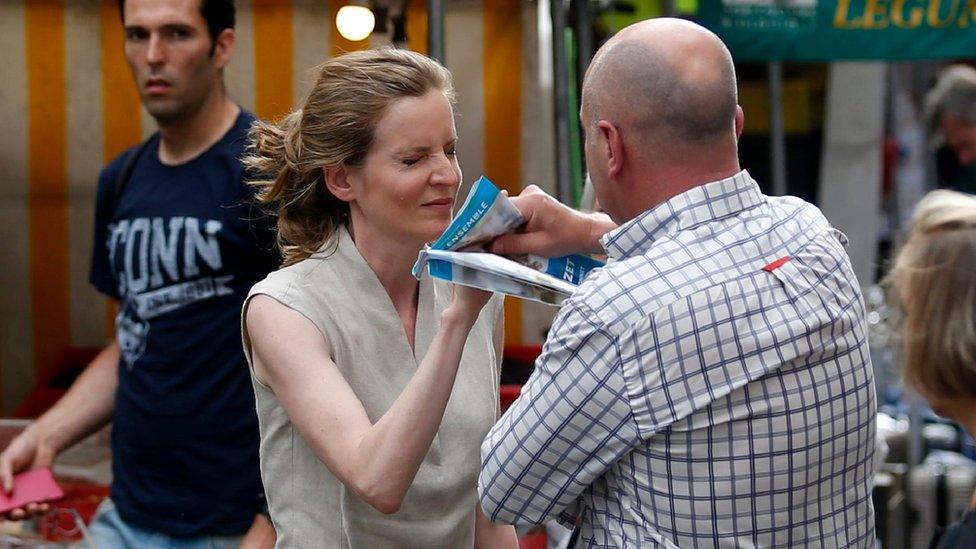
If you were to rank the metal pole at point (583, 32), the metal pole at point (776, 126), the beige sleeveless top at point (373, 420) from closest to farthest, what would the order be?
1. the beige sleeveless top at point (373, 420)
2. the metal pole at point (583, 32)
3. the metal pole at point (776, 126)

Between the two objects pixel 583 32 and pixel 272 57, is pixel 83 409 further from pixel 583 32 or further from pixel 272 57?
pixel 272 57

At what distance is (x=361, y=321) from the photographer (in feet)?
7.04

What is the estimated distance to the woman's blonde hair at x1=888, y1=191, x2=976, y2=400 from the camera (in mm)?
2230

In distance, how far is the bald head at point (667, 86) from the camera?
177 centimetres

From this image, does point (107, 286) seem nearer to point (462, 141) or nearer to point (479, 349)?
point (479, 349)

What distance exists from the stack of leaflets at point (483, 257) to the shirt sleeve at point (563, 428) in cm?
8

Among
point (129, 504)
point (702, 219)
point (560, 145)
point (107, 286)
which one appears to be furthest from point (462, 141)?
point (702, 219)

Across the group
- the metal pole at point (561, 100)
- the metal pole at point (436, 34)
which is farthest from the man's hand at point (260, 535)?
the metal pole at point (561, 100)

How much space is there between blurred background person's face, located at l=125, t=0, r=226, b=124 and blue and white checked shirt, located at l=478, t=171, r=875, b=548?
153cm

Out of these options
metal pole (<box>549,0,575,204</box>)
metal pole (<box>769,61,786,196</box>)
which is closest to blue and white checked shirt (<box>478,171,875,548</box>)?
metal pole (<box>549,0,575,204</box>)

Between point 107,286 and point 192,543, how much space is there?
746 millimetres

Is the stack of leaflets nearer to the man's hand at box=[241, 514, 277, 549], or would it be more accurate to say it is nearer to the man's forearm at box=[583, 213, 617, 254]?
the man's forearm at box=[583, 213, 617, 254]

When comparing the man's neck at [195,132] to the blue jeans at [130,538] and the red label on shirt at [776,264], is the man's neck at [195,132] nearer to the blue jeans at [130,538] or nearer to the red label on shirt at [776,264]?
the blue jeans at [130,538]

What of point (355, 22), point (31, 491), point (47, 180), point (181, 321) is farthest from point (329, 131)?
point (47, 180)
